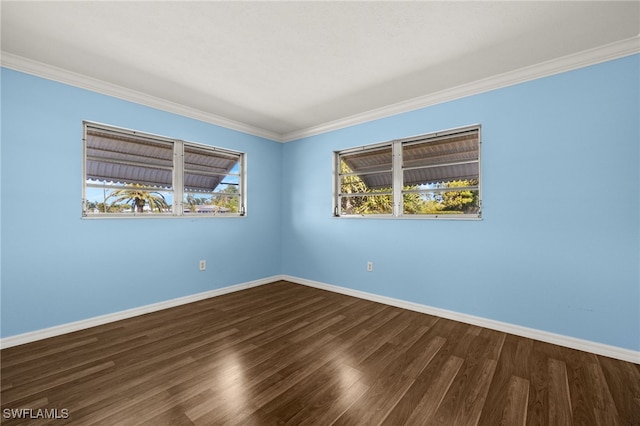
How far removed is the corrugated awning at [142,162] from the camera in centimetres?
307

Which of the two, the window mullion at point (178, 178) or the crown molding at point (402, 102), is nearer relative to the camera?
the crown molding at point (402, 102)

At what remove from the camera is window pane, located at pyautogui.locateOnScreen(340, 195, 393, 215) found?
3.86m

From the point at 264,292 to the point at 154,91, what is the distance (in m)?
3.00

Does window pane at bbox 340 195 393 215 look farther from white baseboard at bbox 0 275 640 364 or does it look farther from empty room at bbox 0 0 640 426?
white baseboard at bbox 0 275 640 364

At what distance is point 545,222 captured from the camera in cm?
263

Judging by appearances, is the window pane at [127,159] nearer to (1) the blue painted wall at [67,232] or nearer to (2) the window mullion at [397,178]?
(1) the blue painted wall at [67,232]

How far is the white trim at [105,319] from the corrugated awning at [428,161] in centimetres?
267

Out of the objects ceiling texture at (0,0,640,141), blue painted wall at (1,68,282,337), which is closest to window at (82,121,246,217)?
blue painted wall at (1,68,282,337)

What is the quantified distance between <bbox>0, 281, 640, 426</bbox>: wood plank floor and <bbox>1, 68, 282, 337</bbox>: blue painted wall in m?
0.38

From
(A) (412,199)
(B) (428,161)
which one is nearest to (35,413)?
(A) (412,199)

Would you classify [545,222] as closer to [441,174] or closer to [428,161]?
[441,174]

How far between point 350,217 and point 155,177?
2682 mm

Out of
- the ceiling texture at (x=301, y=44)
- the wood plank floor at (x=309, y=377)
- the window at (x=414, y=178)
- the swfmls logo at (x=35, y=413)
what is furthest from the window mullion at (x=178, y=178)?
the swfmls logo at (x=35, y=413)

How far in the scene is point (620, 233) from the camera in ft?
7.64
